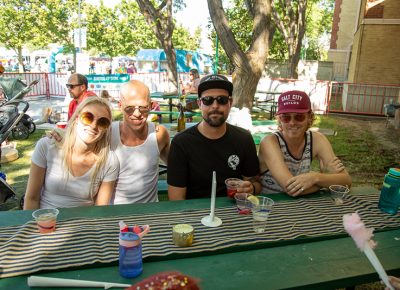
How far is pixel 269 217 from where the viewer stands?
2.08 meters

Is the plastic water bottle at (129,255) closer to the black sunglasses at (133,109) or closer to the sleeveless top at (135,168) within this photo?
the sleeveless top at (135,168)

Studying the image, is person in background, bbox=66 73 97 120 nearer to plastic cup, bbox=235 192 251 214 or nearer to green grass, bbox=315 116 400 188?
plastic cup, bbox=235 192 251 214

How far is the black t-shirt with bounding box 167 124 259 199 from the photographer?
2.60 meters

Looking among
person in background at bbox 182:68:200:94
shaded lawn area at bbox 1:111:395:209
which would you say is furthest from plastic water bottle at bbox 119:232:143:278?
person in background at bbox 182:68:200:94

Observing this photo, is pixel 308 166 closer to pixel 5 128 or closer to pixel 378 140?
pixel 5 128

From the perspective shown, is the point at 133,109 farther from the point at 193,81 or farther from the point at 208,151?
the point at 193,81

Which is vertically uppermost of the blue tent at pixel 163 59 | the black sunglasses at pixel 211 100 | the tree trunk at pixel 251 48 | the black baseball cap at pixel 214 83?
the blue tent at pixel 163 59

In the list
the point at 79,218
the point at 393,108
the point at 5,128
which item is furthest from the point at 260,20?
the point at 393,108

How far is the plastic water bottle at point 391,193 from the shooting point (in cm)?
219

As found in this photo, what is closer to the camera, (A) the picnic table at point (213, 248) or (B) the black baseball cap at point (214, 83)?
(A) the picnic table at point (213, 248)

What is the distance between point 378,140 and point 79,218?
9.37 meters

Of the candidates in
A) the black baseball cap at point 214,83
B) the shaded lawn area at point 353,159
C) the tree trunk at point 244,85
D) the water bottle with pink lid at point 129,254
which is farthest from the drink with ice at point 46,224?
the tree trunk at point 244,85

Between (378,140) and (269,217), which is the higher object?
(269,217)

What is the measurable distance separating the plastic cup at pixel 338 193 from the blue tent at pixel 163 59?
90.9ft
